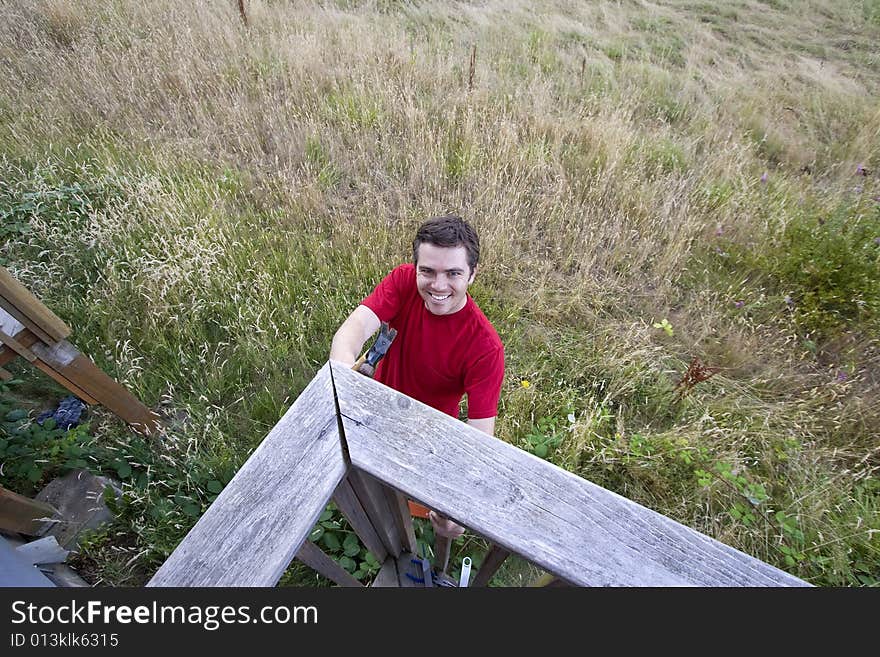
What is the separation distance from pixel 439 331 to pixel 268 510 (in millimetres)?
1054

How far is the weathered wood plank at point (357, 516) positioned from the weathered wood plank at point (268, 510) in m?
0.12

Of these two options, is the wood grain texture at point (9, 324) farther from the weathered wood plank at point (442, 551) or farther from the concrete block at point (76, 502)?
the weathered wood plank at point (442, 551)

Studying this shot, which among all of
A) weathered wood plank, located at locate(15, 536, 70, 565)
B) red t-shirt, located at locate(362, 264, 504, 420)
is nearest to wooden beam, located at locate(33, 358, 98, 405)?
weathered wood plank, located at locate(15, 536, 70, 565)

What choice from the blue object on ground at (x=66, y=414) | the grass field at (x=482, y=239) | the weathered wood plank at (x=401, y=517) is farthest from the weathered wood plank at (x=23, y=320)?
the weathered wood plank at (x=401, y=517)

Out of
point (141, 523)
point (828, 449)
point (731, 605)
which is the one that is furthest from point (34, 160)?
point (828, 449)

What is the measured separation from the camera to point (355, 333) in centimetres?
177

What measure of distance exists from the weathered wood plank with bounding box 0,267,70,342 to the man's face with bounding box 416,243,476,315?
1.42m

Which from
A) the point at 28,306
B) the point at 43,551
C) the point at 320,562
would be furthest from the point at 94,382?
the point at 320,562

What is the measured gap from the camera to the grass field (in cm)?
232

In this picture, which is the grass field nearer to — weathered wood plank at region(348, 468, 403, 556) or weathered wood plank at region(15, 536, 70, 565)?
weathered wood plank at region(15, 536, 70, 565)

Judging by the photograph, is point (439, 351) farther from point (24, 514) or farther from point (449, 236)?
point (24, 514)

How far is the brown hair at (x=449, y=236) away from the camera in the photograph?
5.13ft

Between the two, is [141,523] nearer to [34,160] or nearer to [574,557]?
[574,557]

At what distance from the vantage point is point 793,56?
6.87m
